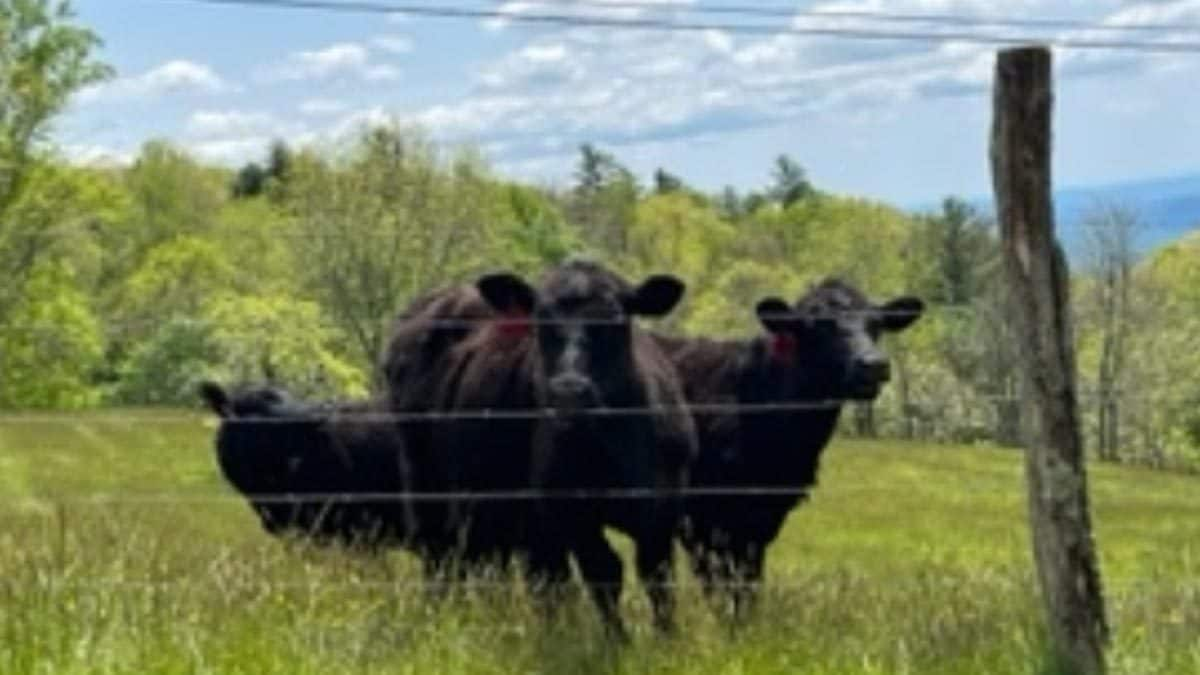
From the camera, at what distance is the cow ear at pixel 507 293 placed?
12.0 m

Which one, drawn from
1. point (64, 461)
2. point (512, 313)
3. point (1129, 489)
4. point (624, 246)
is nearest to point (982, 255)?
point (624, 246)

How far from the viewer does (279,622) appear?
29.7ft

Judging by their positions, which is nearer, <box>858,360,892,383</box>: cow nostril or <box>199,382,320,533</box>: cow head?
<box>858,360,892,383</box>: cow nostril

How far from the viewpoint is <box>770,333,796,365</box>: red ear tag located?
45.3 ft

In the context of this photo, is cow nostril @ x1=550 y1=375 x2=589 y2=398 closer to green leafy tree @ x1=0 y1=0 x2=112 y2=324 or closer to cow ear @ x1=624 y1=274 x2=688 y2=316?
cow ear @ x1=624 y1=274 x2=688 y2=316

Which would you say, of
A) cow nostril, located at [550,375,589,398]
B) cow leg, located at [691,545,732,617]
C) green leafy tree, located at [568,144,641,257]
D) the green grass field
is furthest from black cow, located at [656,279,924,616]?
green leafy tree, located at [568,144,641,257]

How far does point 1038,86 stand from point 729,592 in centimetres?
262

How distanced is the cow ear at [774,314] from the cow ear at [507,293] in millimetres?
1939

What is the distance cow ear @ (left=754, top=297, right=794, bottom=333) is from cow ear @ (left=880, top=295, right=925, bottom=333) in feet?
1.85

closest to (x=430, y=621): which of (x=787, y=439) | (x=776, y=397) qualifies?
(x=787, y=439)

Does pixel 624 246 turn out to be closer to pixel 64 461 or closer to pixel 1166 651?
pixel 64 461

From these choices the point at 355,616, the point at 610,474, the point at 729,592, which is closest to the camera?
the point at 355,616

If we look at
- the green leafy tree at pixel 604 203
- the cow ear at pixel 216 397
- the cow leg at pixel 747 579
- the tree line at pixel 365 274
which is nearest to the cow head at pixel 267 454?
the cow ear at pixel 216 397

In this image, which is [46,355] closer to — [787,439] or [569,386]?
[787,439]
